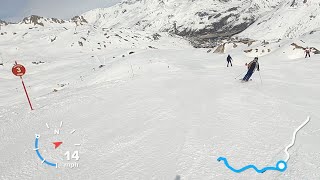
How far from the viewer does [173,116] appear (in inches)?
379

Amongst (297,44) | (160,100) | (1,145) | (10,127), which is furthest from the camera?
(297,44)

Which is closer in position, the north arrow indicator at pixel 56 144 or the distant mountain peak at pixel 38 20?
the north arrow indicator at pixel 56 144

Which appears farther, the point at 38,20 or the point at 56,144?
the point at 38,20

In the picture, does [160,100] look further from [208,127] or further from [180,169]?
[180,169]

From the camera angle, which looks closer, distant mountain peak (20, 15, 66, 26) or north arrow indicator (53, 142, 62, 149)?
north arrow indicator (53, 142, 62, 149)

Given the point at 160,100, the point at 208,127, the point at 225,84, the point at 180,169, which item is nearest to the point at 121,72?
the point at 225,84

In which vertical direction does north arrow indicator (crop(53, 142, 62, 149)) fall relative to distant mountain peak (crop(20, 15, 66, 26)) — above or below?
below

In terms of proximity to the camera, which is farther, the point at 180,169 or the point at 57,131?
the point at 57,131

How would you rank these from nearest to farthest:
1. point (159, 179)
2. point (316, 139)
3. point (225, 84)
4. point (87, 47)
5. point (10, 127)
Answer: point (159, 179) → point (316, 139) → point (10, 127) → point (225, 84) → point (87, 47)

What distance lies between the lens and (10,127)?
11000 mm

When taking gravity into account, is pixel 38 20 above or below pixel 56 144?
above

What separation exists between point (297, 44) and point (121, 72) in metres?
22.2

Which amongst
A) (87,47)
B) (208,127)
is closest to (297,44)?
(208,127)

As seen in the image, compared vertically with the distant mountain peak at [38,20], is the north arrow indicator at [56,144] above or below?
below
